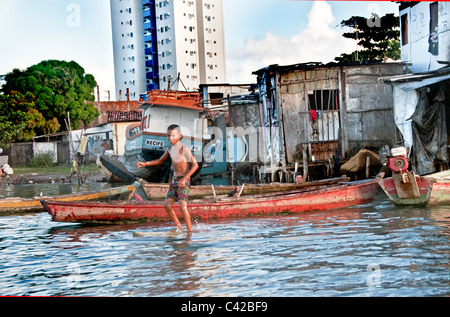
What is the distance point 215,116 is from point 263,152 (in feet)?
33.6

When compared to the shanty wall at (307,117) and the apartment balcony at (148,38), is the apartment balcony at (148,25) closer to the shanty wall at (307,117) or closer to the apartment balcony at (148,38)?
the apartment balcony at (148,38)

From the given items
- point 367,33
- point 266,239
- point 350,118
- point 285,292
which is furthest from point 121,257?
point 367,33

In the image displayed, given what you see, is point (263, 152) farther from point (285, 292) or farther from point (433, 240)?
point (285, 292)

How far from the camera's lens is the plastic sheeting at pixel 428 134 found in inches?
578

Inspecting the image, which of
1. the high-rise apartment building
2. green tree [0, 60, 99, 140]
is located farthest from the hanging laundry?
the high-rise apartment building

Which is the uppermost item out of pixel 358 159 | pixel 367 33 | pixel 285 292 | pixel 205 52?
pixel 205 52

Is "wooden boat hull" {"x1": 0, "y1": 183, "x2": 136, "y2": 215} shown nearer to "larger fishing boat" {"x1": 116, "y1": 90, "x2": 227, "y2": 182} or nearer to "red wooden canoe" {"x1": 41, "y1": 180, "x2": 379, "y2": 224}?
"red wooden canoe" {"x1": 41, "y1": 180, "x2": 379, "y2": 224}

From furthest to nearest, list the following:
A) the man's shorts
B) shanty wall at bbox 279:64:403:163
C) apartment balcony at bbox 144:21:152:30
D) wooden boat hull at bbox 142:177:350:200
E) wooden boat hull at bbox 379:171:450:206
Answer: apartment balcony at bbox 144:21:152:30
shanty wall at bbox 279:64:403:163
wooden boat hull at bbox 142:177:350:200
wooden boat hull at bbox 379:171:450:206
the man's shorts

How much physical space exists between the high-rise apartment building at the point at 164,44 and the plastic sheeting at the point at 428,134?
4489cm

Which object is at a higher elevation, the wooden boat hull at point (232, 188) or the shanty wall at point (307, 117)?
the shanty wall at point (307, 117)

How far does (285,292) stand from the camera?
5.40 m

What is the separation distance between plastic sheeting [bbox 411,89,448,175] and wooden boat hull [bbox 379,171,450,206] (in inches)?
123

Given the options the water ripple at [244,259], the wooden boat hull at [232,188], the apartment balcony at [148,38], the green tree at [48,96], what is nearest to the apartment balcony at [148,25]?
the apartment balcony at [148,38]

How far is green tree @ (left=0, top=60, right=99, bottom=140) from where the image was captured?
1534 inches
